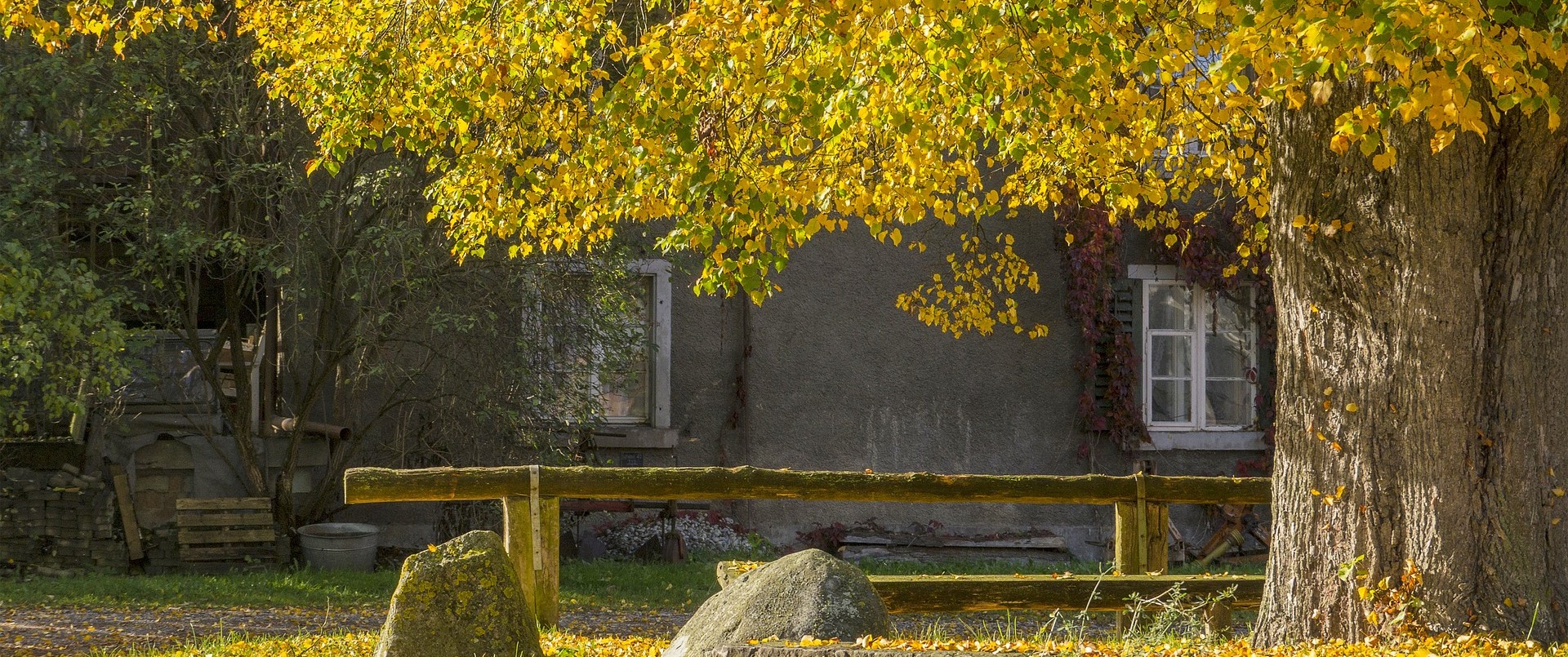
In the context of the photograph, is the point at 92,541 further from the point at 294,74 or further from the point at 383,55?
the point at 383,55

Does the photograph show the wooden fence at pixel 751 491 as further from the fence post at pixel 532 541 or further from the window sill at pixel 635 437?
the window sill at pixel 635 437

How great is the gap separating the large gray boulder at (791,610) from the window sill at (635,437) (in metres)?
6.92

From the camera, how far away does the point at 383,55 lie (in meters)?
6.11

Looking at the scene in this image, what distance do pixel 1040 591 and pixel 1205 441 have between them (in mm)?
7020

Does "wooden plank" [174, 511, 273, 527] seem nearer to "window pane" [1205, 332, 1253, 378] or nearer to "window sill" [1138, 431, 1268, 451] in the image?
"window sill" [1138, 431, 1268, 451]

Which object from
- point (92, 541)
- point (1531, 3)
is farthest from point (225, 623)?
point (1531, 3)

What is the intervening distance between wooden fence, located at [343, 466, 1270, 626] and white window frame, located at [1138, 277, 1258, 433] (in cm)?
568

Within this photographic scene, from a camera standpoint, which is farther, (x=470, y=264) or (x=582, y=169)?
(x=470, y=264)

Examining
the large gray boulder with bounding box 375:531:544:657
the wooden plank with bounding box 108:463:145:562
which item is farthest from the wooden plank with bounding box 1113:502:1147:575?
the wooden plank with bounding box 108:463:145:562

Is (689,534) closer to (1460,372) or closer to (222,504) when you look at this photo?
(222,504)

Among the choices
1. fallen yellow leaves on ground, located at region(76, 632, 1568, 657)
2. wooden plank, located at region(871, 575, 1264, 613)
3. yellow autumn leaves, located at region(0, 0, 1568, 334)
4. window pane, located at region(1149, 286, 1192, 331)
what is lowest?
wooden plank, located at region(871, 575, 1264, 613)

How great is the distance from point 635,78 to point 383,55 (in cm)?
170

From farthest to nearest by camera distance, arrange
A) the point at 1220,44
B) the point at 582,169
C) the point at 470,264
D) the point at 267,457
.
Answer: the point at 267,457 < the point at 470,264 < the point at 582,169 < the point at 1220,44

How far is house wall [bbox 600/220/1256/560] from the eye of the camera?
12.2m
